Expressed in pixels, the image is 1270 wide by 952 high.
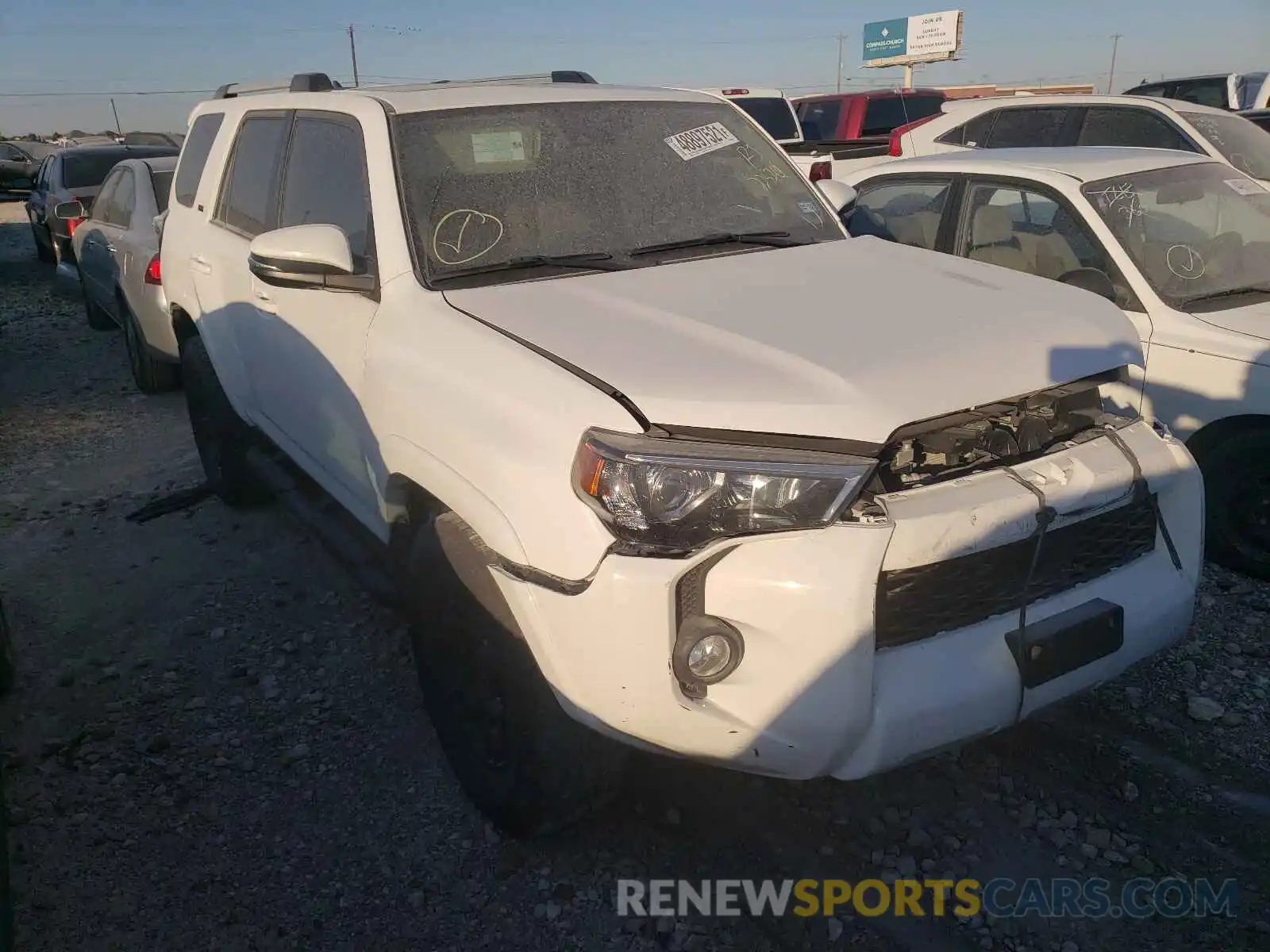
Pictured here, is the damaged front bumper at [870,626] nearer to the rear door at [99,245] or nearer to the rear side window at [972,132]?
the rear side window at [972,132]

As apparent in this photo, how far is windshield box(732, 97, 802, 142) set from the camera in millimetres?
13875

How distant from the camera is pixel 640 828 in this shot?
9.40 ft

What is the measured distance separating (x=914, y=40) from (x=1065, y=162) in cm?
5069

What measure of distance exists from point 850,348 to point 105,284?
25.7 ft

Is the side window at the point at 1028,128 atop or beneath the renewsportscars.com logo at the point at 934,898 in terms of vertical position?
atop

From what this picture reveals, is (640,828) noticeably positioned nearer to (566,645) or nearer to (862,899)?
(862,899)

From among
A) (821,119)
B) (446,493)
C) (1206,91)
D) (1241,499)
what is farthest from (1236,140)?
(1206,91)

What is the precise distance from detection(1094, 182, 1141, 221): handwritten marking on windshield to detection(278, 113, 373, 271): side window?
10.9 feet

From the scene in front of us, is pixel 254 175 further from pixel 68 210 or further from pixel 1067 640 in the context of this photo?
pixel 68 210

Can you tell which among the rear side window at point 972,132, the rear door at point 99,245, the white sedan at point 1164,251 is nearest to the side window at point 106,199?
the rear door at point 99,245

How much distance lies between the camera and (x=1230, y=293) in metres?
4.36

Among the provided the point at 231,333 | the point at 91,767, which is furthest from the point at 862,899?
the point at 231,333

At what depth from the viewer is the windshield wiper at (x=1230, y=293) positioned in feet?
14.1

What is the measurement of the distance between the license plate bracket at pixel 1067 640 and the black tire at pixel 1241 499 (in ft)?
6.45
